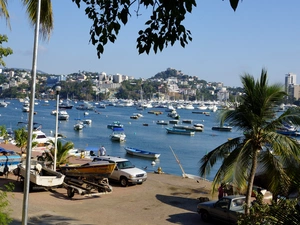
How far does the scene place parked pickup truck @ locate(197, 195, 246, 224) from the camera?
44.6 feet

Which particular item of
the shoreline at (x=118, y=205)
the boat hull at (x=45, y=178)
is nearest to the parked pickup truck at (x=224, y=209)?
the shoreline at (x=118, y=205)

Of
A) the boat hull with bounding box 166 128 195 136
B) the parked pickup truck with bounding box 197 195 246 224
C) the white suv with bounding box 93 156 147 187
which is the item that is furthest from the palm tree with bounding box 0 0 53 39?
the boat hull with bounding box 166 128 195 136

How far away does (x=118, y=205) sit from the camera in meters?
15.8

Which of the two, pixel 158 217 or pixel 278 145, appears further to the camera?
pixel 158 217

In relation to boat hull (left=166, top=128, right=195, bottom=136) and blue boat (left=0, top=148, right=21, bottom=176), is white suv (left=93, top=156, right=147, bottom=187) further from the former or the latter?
boat hull (left=166, top=128, right=195, bottom=136)

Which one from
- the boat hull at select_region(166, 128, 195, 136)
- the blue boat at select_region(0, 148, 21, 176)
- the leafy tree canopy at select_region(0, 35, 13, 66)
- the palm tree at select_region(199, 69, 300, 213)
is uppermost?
the leafy tree canopy at select_region(0, 35, 13, 66)

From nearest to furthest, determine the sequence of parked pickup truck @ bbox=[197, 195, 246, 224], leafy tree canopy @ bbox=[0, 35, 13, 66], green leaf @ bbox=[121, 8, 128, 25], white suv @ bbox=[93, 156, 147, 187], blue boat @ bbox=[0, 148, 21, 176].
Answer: green leaf @ bbox=[121, 8, 128, 25] → leafy tree canopy @ bbox=[0, 35, 13, 66] → parked pickup truck @ bbox=[197, 195, 246, 224] → white suv @ bbox=[93, 156, 147, 187] → blue boat @ bbox=[0, 148, 21, 176]

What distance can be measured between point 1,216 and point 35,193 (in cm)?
1022

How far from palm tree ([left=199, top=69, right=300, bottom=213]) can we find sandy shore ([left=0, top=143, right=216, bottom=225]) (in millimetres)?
3508

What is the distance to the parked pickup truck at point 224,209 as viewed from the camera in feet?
44.6

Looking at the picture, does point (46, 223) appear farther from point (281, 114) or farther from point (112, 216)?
point (281, 114)

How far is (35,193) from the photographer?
16625mm

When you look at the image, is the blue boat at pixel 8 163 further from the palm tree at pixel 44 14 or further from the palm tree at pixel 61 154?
the palm tree at pixel 44 14

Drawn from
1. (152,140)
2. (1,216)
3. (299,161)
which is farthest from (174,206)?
(152,140)
